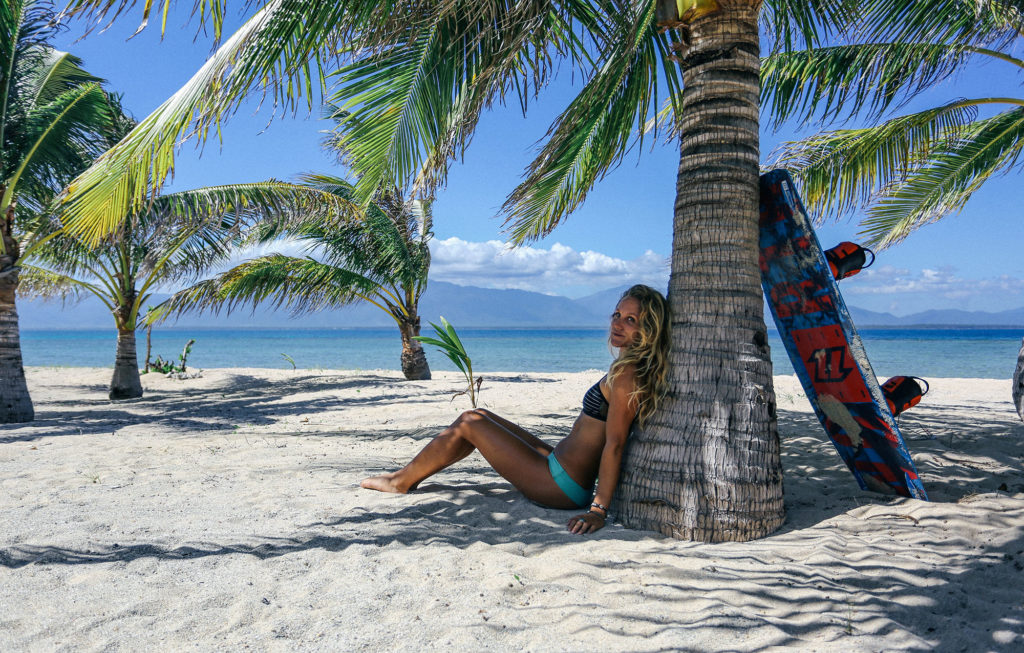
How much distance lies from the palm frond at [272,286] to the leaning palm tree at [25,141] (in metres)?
2.79

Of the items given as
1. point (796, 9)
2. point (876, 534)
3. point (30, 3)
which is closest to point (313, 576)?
point (876, 534)

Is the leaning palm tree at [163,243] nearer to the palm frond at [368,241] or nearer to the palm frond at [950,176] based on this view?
the palm frond at [368,241]

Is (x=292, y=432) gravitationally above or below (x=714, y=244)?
below

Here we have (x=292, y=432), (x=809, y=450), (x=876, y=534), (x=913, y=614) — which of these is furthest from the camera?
(x=292, y=432)

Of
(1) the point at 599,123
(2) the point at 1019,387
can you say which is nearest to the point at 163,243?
(1) the point at 599,123

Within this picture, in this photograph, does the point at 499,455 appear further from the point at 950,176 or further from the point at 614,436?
the point at 950,176

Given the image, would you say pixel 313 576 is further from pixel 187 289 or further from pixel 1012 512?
pixel 187 289

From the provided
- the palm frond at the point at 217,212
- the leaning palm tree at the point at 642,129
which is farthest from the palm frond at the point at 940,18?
the palm frond at the point at 217,212

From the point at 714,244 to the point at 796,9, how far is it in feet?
8.50

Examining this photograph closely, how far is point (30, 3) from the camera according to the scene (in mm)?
7184

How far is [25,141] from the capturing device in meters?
7.55

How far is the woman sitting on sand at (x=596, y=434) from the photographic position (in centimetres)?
300

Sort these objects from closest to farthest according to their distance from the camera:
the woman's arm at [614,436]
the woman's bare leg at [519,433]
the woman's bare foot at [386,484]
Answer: the woman's arm at [614,436], the woman's bare leg at [519,433], the woman's bare foot at [386,484]

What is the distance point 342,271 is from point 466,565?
9.75 m
